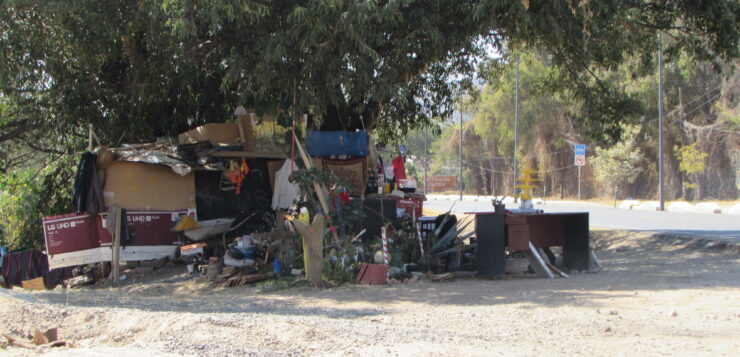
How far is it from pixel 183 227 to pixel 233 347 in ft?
26.4

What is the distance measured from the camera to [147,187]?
1308 centimetres

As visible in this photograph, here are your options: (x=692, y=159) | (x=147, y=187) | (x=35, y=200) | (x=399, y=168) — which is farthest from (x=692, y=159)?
(x=35, y=200)

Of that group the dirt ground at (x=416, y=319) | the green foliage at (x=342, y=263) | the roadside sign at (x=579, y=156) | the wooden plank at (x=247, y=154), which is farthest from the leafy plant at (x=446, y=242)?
the roadside sign at (x=579, y=156)

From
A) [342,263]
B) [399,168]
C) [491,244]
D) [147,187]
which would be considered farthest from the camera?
[399,168]

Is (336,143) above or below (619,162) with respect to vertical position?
below

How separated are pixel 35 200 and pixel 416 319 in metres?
12.4

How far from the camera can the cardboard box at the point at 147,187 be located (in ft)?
42.0

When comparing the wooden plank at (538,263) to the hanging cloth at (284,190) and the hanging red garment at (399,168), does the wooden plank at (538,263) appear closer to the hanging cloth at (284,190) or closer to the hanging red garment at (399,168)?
the hanging red garment at (399,168)

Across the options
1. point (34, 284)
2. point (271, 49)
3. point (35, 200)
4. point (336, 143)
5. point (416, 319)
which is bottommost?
point (34, 284)

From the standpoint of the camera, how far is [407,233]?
12250mm

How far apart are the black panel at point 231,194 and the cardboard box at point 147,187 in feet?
0.92

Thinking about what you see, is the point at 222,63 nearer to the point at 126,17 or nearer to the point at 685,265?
the point at 126,17

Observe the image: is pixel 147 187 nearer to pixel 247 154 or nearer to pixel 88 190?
pixel 88 190

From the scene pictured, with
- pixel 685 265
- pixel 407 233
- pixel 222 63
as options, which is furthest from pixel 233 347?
pixel 685 265
